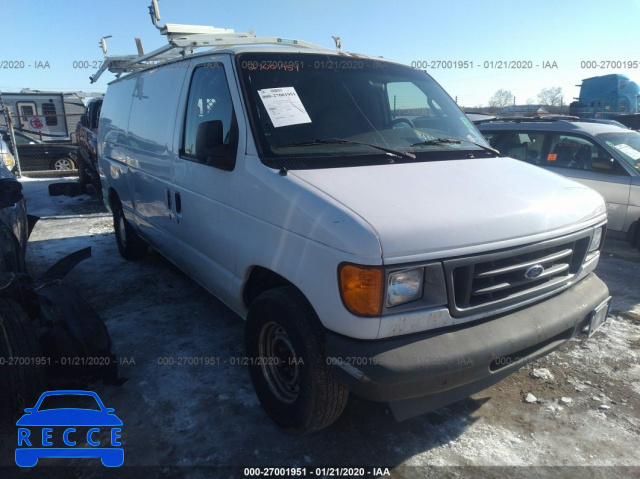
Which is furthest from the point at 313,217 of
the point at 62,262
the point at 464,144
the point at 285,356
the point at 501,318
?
the point at 62,262

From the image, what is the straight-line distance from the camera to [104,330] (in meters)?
3.26

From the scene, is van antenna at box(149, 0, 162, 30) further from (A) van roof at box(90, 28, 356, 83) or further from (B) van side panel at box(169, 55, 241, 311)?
(B) van side panel at box(169, 55, 241, 311)

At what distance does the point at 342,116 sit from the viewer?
3.11m

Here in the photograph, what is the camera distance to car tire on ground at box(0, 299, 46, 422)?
8.97 ft

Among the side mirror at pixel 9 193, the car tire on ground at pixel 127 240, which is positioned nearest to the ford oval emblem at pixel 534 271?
the side mirror at pixel 9 193

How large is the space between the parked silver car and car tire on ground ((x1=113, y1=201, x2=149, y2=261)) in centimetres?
563

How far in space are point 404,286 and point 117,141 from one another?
4637mm

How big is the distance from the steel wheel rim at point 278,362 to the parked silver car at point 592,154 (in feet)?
18.1

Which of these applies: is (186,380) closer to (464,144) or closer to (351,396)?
(351,396)

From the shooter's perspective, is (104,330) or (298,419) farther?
(104,330)

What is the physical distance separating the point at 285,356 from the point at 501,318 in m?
1.25

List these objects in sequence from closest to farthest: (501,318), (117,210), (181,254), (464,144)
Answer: (501,318), (464,144), (181,254), (117,210)

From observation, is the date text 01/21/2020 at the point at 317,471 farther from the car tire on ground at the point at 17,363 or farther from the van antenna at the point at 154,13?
the van antenna at the point at 154,13

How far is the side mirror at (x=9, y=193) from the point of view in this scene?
3.57 m
